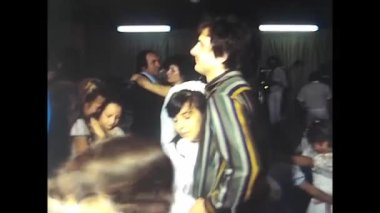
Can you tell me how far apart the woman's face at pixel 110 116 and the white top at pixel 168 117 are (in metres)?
0.14

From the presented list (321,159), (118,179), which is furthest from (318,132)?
(118,179)

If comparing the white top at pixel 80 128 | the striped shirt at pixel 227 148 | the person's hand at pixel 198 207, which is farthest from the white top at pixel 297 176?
the white top at pixel 80 128

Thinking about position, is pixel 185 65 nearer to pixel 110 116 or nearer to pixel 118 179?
pixel 110 116

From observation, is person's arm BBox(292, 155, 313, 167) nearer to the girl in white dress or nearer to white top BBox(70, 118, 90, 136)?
the girl in white dress

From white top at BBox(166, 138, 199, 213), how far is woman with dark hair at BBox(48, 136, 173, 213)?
0.02 m

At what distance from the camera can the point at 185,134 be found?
1750 millimetres

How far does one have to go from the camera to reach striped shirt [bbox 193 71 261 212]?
174 centimetres

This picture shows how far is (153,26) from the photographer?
69.1 inches

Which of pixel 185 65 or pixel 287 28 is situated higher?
pixel 287 28

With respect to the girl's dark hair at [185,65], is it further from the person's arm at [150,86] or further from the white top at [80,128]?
the white top at [80,128]

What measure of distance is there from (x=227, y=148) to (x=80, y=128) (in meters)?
0.47
